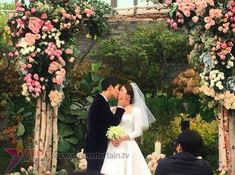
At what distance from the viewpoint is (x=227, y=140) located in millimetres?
8648

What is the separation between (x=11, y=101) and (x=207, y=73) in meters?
4.50

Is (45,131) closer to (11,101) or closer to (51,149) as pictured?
(51,149)

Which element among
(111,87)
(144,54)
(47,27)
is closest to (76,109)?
(144,54)

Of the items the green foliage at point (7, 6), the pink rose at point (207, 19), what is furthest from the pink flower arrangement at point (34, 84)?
the green foliage at point (7, 6)

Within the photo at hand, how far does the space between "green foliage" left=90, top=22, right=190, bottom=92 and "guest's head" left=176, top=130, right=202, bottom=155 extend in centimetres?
666

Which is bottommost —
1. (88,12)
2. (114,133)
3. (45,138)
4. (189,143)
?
(45,138)

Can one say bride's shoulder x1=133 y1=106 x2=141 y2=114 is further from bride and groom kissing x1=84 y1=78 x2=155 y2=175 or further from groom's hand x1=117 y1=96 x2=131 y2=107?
groom's hand x1=117 y1=96 x2=131 y2=107

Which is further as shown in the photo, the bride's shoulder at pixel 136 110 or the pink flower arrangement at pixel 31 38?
the pink flower arrangement at pixel 31 38

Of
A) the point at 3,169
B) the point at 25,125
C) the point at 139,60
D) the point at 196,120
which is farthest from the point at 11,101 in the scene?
the point at 196,120

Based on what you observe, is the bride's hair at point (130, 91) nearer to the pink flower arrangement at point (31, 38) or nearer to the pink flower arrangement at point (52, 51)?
the pink flower arrangement at point (52, 51)

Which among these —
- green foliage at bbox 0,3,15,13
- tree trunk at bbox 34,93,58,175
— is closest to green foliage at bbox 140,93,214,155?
tree trunk at bbox 34,93,58,175

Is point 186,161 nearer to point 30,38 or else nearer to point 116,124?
point 116,124

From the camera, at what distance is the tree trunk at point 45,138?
9.27m

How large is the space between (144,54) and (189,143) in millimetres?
6733
